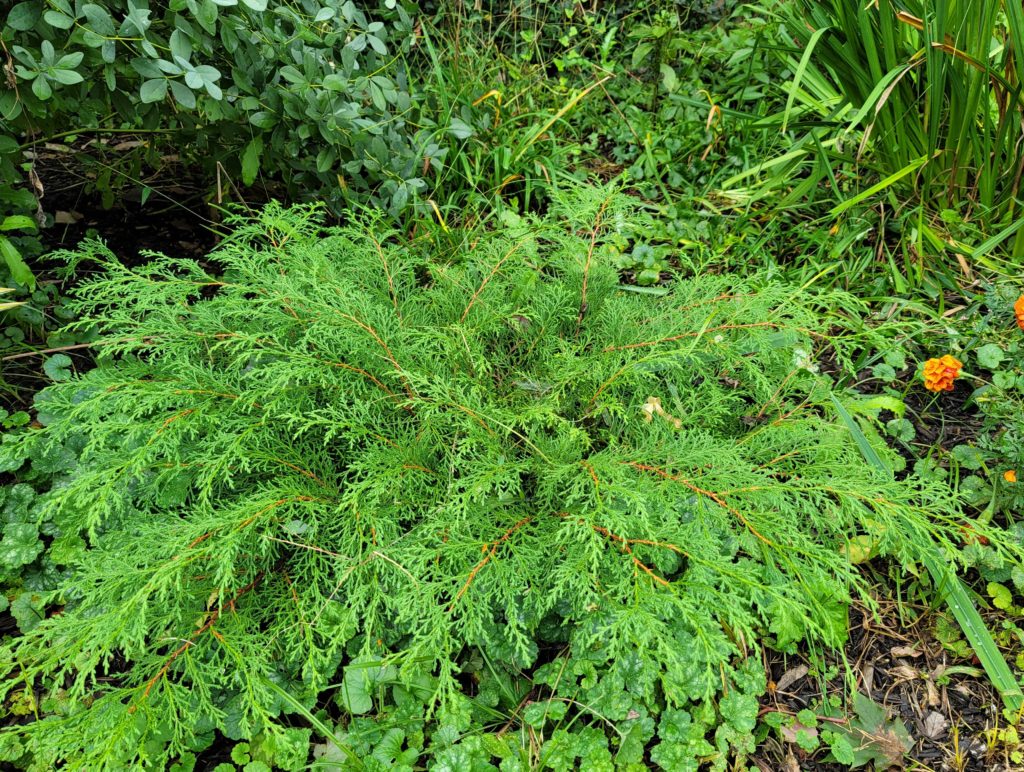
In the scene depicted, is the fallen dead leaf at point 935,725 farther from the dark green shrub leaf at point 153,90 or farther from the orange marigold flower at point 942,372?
the dark green shrub leaf at point 153,90

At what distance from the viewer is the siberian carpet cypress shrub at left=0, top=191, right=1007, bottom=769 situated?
1419mm

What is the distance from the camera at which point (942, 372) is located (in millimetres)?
1999

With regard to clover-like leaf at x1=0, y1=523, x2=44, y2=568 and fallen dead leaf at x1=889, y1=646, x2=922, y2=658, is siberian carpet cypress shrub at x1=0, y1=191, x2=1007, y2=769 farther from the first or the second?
fallen dead leaf at x1=889, y1=646, x2=922, y2=658

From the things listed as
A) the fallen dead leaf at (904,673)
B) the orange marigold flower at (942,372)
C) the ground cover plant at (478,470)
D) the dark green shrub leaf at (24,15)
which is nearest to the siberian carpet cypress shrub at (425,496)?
the ground cover plant at (478,470)

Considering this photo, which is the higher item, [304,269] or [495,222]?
[304,269]

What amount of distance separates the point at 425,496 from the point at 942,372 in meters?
1.52

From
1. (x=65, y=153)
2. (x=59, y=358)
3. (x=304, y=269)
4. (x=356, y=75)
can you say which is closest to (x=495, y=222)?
(x=356, y=75)

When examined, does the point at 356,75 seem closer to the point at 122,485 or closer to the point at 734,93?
the point at 122,485

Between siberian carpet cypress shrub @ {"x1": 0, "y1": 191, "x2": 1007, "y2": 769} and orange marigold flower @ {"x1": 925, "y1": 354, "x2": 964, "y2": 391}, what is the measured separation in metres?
0.36

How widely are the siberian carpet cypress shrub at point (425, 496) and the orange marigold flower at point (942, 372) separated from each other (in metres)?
0.36

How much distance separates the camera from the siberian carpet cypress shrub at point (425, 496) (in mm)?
1419

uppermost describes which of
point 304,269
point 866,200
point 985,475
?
point 304,269

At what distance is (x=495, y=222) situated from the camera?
2955 mm

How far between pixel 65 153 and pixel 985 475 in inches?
151
